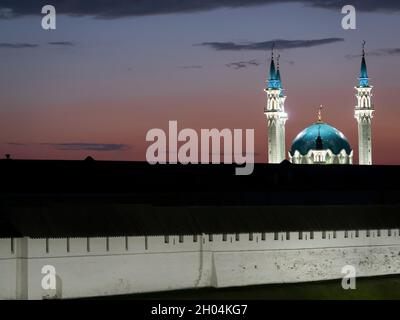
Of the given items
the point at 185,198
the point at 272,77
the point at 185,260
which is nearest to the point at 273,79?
the point at 272,77

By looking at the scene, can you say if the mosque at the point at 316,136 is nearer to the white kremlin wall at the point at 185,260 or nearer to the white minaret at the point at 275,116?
the white minaret at the point at 275,116

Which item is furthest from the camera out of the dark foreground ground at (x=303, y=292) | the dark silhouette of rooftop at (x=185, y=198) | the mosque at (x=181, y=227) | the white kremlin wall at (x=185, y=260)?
the dark silhouette of rooftop at (x=185, y=198)

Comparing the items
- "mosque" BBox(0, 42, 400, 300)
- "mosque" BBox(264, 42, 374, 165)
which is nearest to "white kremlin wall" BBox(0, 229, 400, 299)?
"mosque" BBox(0, 42, 400, 300)

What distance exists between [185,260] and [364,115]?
163ft

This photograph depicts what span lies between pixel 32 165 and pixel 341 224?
551 inches

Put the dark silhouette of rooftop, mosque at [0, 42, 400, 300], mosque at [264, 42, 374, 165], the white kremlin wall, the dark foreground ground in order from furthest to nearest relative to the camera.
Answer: mosque at [264, 42, 374, 165] → the dark silhouette of rooftop → the dark foreground ground → mosque at [0, 42, 400, 300] → the white kremlin wall

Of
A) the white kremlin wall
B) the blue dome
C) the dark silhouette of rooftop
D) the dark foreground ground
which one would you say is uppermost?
the blue dome

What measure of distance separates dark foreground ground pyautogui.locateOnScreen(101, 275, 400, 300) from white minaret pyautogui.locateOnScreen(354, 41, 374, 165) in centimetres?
3985

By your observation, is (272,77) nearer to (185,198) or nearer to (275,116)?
(275,116)

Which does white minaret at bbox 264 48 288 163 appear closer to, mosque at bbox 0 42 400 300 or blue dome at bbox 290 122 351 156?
blue dome at bbox 290 122 351 156

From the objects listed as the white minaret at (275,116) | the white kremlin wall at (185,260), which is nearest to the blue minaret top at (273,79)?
the white minaret at (275,116)

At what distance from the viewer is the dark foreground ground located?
62812mm

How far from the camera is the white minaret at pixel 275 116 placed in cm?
11012
